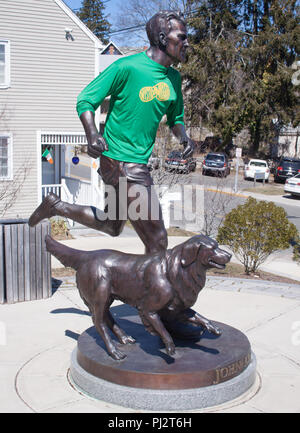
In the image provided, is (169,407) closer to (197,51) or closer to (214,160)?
(214,160)

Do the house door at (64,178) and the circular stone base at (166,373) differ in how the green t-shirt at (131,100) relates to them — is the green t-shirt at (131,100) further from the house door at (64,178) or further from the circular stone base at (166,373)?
the house door at (64,178)

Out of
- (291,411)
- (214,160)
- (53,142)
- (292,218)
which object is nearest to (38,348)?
(291,411)

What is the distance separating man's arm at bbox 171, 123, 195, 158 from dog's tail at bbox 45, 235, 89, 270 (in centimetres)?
132

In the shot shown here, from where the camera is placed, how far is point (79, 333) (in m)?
5.42

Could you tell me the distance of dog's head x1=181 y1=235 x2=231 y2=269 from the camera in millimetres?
3754

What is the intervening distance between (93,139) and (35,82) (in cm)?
1071

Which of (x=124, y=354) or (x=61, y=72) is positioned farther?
(x=61, y=72)

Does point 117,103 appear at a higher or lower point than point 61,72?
lower

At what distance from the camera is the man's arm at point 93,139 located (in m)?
3.85

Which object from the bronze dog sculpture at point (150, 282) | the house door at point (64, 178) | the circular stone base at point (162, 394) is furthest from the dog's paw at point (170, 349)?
the house door at point (64, 178)

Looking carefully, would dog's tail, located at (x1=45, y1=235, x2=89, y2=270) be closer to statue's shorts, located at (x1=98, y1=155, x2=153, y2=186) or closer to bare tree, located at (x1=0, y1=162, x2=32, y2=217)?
statue's shorts, located at (x1=98, y1=155, x2=153, y2=186)

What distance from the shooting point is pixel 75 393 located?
4.07m

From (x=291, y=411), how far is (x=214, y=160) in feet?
85.9
